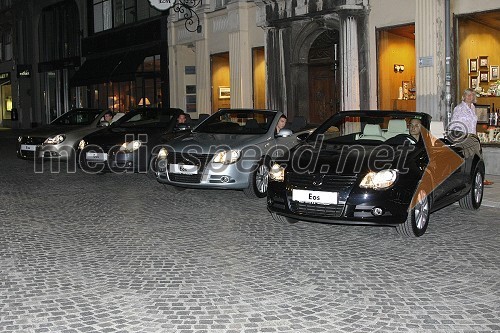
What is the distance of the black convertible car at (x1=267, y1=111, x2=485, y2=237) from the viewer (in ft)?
25.8

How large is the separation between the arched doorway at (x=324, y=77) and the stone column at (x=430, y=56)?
3.60 m

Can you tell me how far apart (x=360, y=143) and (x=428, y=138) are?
88cm

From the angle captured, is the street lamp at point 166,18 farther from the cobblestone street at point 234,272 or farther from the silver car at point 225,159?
the cobblestone street at point 234,272

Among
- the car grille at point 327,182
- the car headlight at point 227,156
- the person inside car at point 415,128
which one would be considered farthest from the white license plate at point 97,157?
the person inside car at point 415,128

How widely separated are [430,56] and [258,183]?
21.1 feet

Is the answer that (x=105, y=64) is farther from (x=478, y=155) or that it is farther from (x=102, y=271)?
(x=102, y=271)

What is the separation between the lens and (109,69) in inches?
1224

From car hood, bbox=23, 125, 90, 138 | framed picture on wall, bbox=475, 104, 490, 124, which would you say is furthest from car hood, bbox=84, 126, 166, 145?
framed picture on wall, bbox=475, 104, 490, 124

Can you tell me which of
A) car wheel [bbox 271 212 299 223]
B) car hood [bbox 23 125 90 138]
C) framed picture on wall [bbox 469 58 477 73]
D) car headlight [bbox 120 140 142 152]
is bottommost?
car wheel [bbox 271 212 299 223]

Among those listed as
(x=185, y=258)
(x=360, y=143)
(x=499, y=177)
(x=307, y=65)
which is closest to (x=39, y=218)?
(x=185, y=258)

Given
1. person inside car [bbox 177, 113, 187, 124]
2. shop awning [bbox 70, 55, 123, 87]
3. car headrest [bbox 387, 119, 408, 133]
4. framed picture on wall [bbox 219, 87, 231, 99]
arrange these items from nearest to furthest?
car headrest [bbox 387, 119, 408, 133] < person inside car [bbox 177, 113, 187, 124] < framed picture on wall [bbox 219, 87, 231, 99] < shop awning [bbox 70, 55, 123, 87]

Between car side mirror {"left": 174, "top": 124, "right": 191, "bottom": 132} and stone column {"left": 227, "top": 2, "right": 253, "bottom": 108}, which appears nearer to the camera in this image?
car side mirror {"left": 174, "top": 124, "right": 191, "bottom": 132}

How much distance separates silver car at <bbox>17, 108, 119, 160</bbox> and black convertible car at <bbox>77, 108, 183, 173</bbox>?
1.03 meters

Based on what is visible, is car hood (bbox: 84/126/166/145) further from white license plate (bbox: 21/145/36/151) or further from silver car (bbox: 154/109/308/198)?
white license plate (bbox: 21/145/36/151)
